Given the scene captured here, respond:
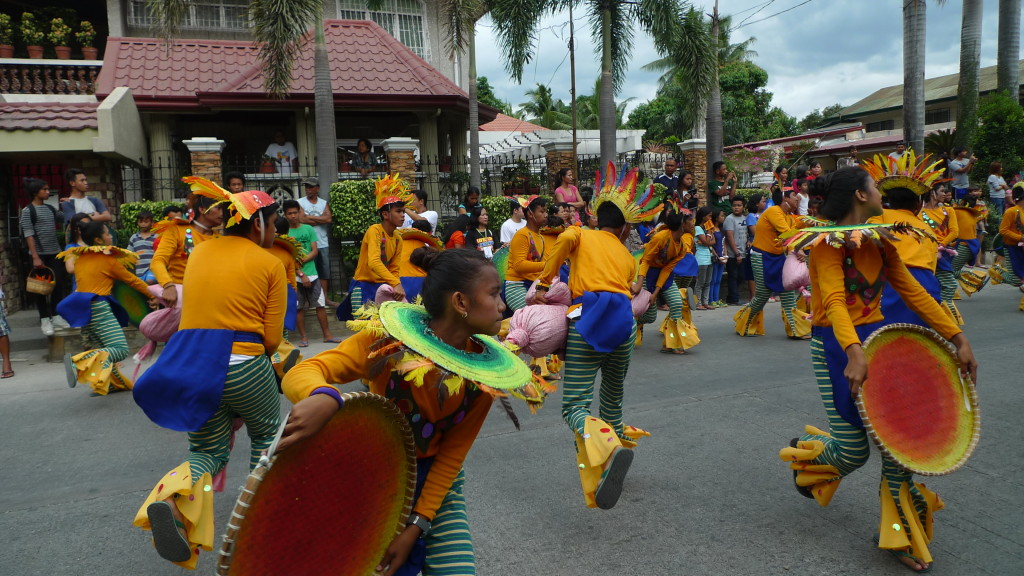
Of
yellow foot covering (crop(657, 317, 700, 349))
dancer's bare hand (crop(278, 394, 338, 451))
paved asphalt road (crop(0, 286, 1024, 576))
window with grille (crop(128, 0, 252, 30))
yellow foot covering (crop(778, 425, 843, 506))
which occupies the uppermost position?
window with grille (crop(128, 0, 252, 30))

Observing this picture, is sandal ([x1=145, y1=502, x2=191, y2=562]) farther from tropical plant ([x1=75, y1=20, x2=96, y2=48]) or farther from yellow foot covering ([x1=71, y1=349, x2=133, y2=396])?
tropical plant ([x1=75, y1=20, x2=96, y2=48])

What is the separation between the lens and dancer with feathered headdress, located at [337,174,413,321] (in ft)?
23.5

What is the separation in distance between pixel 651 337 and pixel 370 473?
8.00 m

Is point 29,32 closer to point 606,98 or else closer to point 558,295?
point 606,98

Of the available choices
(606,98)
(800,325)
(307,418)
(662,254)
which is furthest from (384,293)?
(606,98)

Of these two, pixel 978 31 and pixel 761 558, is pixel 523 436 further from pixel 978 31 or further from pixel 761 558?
pixel 978 31

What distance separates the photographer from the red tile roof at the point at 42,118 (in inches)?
465

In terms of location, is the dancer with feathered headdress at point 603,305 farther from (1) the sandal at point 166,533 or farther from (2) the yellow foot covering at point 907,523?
(1) the sandal at point 166,533

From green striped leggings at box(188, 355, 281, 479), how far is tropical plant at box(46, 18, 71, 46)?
1717cm

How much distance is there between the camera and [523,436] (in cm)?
564

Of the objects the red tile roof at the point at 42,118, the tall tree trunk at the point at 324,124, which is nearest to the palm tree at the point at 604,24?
the tall tree trunk at the point at 324,124

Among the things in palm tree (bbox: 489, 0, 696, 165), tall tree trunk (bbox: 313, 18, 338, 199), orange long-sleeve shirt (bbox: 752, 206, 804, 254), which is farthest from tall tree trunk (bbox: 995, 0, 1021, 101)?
tall tree trunk (bbox: 313, 18, 338, 199)

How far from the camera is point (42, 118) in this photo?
1226cm

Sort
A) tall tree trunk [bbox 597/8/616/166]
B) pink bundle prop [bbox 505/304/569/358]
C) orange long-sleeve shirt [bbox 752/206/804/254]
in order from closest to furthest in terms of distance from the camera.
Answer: pink bundle prop [bbox 505/304/569/358] < orange long-sleeve shirt [bbox 752/206/804/254] < tall tree trunk [bbox 597/8/616/166]
